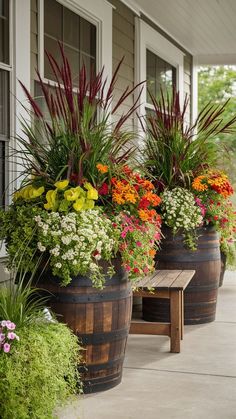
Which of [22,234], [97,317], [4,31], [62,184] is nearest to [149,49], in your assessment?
[4,31]

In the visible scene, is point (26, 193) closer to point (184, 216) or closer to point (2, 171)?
point (2, 171)

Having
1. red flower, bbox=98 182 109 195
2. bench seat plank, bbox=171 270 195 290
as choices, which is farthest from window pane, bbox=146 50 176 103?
red flower, bbox=98 182 109 195

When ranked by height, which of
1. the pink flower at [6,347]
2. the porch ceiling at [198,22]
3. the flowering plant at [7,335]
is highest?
the porch ceiling at [198,22]

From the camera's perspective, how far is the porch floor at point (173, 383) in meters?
3.35

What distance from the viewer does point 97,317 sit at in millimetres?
3523

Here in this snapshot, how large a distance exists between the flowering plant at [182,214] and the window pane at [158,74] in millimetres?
2506

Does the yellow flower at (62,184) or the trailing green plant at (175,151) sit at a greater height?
the trailing green plant at (175,151)

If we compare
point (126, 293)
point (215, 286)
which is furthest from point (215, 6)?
point (126, 293)

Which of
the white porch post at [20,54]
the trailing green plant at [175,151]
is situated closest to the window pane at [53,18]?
the white porch post at [20,54]

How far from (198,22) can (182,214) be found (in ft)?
10.3

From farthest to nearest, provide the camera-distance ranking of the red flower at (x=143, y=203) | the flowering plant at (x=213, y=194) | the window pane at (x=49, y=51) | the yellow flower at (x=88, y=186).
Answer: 1. the flowering plant at (x=213, y=194)
2. the window pane at (x=49, y=51)
3. the red flower at (x=143, y=203)
4. the yellow flower at (x=88, y=186)

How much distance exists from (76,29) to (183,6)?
1.69m

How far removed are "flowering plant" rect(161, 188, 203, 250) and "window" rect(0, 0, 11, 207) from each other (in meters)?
1.38

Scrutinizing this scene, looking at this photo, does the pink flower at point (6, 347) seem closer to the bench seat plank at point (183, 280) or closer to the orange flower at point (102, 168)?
the orange flower at point (102, 168)
